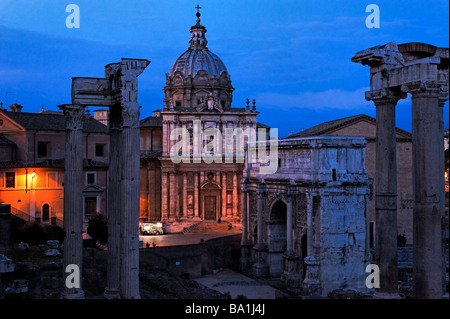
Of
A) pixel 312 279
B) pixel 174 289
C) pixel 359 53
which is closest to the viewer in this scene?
pixel 359 53

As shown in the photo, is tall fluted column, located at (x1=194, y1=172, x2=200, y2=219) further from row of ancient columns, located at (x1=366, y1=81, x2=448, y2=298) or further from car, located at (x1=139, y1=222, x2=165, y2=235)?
row of ancient columns, located at (x1=366, y1=81, x2=448, y2=298)

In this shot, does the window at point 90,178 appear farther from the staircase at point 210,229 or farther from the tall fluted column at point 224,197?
the tall fluted column at point 224,197

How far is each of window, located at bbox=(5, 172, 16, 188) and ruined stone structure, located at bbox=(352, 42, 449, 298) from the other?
34.4m

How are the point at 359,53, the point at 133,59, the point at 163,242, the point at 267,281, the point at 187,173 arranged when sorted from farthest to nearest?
the point at 187,173 < the point at 163,242 < the point at 267,281 < the point at 133,59 < the point at 359,53

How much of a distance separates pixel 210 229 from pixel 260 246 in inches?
341

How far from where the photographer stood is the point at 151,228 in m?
53.6

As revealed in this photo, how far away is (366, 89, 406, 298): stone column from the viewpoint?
17797 mm

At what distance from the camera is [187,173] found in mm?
56688

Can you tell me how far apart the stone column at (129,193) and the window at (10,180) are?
27.9 metres

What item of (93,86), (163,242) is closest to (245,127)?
(163,242)

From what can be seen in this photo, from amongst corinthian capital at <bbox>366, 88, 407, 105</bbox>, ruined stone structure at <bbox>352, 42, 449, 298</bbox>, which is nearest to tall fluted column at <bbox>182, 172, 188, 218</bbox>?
ruined stone structure at <bbox>352, 42, 449, 298</bbox>

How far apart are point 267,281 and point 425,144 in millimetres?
29386

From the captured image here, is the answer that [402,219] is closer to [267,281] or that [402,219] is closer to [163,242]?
[267,281]

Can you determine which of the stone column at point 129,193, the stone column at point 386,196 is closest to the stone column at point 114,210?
the stone column at point 129,193
